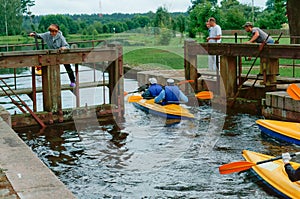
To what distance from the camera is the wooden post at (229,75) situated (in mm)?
16266

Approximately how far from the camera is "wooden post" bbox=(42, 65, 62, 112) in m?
14.1

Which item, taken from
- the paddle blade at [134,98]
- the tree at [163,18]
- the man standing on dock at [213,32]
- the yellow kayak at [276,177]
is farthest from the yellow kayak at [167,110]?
the tree at [163,18]

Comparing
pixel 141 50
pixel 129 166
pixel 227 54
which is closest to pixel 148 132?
pixel 129 166

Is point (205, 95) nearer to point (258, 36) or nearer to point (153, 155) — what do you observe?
point (258, 36)

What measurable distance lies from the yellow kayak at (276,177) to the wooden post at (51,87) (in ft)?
20.0

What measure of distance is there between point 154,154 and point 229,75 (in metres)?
5.96

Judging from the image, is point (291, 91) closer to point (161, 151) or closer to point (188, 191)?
point (161, 151)

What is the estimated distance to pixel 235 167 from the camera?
888 cm

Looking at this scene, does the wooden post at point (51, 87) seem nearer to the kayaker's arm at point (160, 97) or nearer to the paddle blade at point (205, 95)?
the kayaker's arm at point (160, 97)

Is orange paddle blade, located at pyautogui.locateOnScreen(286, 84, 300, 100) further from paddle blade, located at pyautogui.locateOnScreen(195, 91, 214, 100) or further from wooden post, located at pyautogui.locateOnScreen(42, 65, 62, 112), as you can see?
wooden post, located at pyautogui.locateOnScreen(42, 65, 62, 112)

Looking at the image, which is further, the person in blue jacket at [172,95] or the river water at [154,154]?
the person in blue jacket at [172,95]

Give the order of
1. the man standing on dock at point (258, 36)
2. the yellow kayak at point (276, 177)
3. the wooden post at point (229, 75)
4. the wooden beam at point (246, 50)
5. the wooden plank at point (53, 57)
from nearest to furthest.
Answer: the yellow kayak at point (276, 177) < the wooden plank at point (53, 57) < the wooden beam at point (246, 50) < the man standing on dock at point (258, 36) < the wooden post at point (229, 75)

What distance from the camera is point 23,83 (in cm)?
2638

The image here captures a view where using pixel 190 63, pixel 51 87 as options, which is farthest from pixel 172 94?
pixel 190 63
